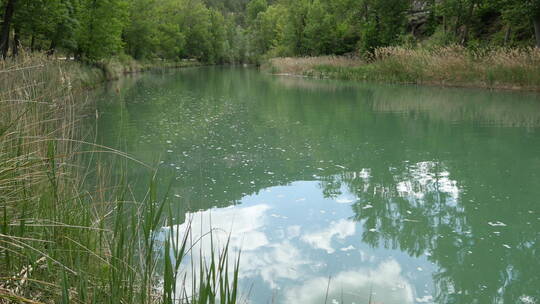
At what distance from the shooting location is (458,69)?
17.0 m

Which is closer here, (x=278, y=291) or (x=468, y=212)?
(x=278, y=291)

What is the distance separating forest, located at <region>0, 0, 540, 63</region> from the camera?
15461mm

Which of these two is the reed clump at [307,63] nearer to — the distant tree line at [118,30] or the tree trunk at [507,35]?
the tree trunk at [507,35]

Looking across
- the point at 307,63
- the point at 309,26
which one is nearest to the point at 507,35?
the point at 307,63

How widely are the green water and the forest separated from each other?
2974 mm

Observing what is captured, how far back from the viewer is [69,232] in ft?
7.04

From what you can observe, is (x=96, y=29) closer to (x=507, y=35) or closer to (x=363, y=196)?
(x=507, y=35)

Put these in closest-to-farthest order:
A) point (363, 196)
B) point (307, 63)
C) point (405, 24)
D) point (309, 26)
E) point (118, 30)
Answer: point (363, 196) < point (118, 30) < point (405, 24) < point (307, 63) < point (309, 26)

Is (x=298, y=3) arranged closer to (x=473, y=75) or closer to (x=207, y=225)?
(x=473, y=75)

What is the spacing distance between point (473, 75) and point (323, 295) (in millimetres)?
15209

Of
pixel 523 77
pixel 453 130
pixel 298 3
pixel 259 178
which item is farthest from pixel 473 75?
pixel 298 3

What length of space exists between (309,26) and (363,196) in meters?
30.3

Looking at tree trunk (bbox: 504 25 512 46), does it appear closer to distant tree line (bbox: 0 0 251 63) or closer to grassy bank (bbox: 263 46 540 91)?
grassy bank (bbox: 263 46 540 91)

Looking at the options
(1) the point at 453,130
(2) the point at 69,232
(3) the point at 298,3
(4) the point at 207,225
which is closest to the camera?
(2) the point at 69,232
